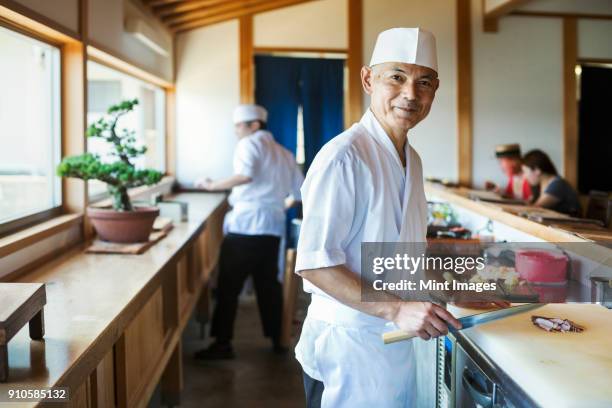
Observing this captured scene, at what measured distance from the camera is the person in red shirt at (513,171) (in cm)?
559

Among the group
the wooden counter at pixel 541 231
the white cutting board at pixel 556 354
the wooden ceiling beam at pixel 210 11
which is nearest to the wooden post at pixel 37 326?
the white cutting board at pixel 556 354

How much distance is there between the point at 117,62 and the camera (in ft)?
12.9

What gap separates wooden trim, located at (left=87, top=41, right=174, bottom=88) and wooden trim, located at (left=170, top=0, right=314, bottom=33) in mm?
671

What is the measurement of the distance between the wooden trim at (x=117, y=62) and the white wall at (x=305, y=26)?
1.18 meters

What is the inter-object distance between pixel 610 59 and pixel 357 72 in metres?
2.59

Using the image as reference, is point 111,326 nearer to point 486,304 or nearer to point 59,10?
point 486,304

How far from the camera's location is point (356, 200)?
1.50m

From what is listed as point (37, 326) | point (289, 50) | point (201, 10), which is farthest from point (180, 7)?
point (37, 326)

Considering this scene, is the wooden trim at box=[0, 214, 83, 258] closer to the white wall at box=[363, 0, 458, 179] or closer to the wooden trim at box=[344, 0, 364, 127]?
the wooden trim at box=[344, 0, 364, 127]

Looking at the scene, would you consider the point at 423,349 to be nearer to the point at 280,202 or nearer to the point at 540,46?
the point at 280,202

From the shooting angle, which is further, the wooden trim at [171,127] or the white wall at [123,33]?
the wooden trim at [171,127]

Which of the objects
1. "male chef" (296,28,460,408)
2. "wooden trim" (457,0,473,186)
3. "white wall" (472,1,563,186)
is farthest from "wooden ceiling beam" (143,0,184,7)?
"male chef" (296,28,460,408)

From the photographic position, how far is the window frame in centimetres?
250

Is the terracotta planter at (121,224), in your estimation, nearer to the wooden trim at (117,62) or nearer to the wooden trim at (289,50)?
the wooden trim at (117,62)
